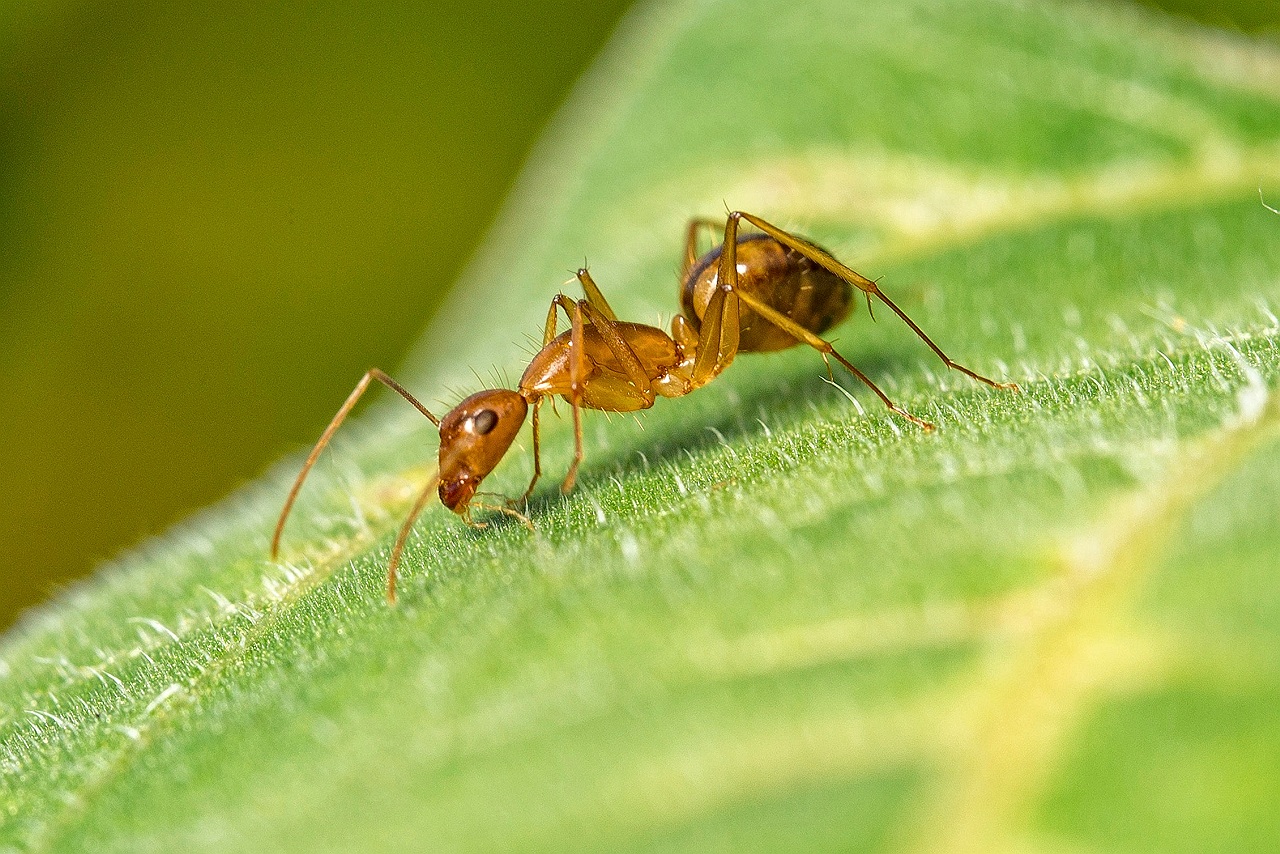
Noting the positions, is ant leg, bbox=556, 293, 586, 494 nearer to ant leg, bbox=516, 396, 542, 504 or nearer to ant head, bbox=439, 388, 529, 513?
ant leg, bbox=516, 396, 542, 504

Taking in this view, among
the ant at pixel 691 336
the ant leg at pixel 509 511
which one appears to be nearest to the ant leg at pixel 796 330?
the ant at pixel 691 336

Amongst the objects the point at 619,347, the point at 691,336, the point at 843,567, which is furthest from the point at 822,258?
the point at 843,567

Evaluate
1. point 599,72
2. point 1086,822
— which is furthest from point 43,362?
point 1086,822

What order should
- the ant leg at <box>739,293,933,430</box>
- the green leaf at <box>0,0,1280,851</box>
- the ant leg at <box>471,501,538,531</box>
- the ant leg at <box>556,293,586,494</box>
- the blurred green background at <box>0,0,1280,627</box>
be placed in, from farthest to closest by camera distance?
the blurred green background at <box>0,0,1280,627</box> < the ant leg at <box>739,293,933,430</box> < the ant leg at <box>556,293,586,494</box> < the ant leg at <box>471,501,538,531</box> < the green leaf at <box>0,0,1280,851</box>

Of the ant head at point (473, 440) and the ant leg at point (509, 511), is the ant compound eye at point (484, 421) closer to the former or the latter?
the ant head at point (473, 440)

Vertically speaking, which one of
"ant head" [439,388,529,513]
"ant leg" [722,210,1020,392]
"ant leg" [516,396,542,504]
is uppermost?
"ant leg" [722,210,1020,392]

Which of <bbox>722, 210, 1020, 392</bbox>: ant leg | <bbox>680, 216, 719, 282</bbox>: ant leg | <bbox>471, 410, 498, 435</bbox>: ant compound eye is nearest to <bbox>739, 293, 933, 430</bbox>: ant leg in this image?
→ <bbox>722, 210, 1020, 392</bbox>: ant leg

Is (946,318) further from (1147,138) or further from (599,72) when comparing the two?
(599,72)

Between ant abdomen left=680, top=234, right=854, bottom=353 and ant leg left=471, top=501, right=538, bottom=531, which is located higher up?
ant abdomen left=680, top=234, right=854, bottom=353
